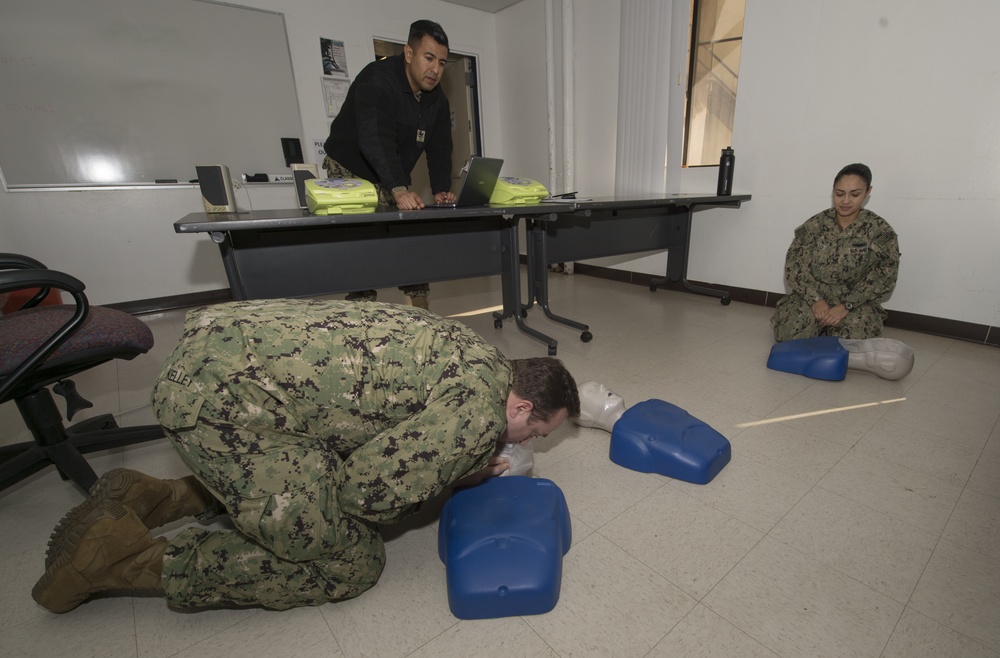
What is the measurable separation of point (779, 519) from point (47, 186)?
4.40 metres

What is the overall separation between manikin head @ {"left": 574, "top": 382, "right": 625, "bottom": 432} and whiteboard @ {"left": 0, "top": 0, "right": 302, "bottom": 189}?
334 cm

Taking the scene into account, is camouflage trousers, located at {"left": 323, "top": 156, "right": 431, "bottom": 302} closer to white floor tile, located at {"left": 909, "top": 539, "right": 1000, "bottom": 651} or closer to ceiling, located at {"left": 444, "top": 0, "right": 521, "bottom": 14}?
white floor tile, located at {"left": 909, "top": 539, "right": 1000, "bottom": 651}

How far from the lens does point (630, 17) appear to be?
329cm

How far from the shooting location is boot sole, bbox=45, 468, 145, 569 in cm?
96

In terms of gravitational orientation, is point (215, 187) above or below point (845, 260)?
above

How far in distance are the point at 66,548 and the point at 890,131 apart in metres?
3.64

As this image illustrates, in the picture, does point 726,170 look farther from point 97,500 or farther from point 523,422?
point 97,500

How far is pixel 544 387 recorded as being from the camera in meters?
0.96

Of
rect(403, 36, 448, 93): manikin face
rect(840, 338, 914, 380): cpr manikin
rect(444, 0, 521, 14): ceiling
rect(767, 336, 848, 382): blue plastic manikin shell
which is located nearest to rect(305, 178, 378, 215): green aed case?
rect(403, 36, 448, 93): manikin face

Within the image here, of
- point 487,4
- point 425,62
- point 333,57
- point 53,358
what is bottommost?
point 53,358

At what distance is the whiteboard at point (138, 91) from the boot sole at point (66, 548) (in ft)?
10.4

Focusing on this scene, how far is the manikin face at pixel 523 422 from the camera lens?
97cm

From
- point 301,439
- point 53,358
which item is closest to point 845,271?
point 301,439

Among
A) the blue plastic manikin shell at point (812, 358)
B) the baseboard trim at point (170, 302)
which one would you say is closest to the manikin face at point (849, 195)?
the blue plastic manikin shell at point (812, 358)
